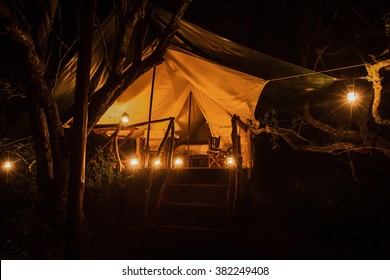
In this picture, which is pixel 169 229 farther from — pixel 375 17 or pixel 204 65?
pixel 375 17

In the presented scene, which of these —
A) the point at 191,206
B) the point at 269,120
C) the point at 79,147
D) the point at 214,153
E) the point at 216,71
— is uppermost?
the point at 216,71

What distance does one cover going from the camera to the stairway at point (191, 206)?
15.4ft

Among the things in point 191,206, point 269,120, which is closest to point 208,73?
point 269,120

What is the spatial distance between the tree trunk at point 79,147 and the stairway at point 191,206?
1.66 m

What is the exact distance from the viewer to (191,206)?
5.22 meters

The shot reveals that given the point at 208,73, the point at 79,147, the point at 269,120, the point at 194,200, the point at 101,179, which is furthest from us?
the point at 269,120

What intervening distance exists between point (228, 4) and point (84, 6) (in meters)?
8.29

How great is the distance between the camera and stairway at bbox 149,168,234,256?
4.70 meters

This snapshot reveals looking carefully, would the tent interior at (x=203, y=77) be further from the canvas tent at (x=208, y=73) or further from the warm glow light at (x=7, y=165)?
the warm glow light at (x=7, y=165)

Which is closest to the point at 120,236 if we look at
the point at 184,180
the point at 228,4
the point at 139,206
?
the point at 139,206

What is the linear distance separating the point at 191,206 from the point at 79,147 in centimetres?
255

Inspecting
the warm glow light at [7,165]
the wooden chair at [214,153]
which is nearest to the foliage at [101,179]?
the warm glow light at [7,165]

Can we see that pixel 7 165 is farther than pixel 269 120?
No

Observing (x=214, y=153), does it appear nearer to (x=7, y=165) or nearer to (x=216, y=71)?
(x=216, y=71)
